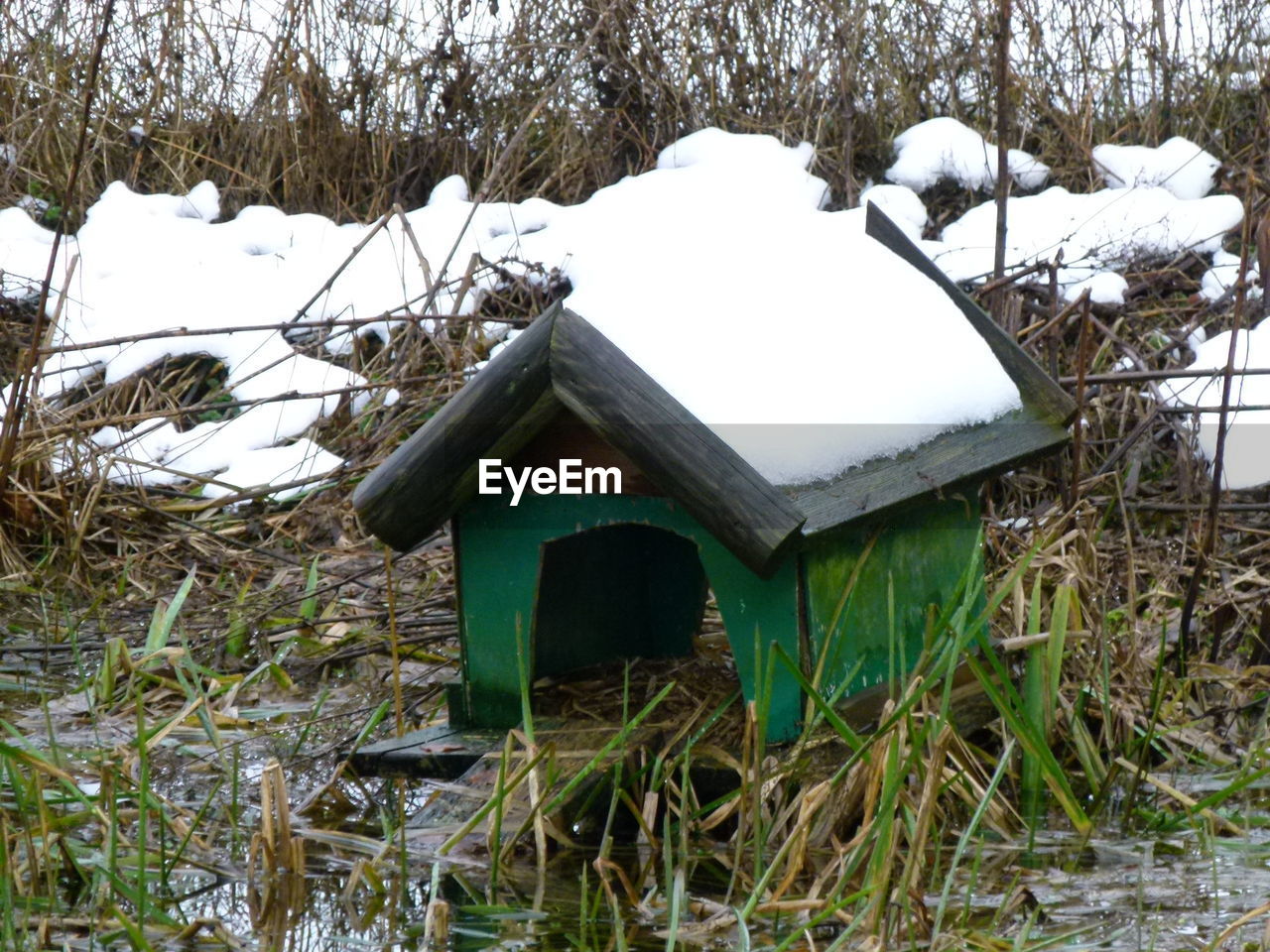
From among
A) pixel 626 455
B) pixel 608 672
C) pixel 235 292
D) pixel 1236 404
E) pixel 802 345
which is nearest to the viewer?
pixel 626 455

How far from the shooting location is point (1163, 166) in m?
5.75

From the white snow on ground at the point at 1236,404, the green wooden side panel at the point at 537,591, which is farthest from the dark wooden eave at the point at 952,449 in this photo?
the white snow on ground at the point at 1236,404

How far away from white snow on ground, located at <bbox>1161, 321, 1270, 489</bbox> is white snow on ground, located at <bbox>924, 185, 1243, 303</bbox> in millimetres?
509

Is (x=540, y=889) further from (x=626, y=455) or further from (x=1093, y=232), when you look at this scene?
(x=1093, y=232)

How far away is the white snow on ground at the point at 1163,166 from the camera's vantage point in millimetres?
5648

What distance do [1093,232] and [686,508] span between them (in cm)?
376

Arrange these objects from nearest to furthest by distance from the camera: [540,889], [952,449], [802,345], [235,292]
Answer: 1. [540,889]
2. [802,345]
3. [952,449]
4. [235,292]

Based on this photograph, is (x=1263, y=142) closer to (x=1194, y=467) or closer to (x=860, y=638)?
(x=1194, y=467)

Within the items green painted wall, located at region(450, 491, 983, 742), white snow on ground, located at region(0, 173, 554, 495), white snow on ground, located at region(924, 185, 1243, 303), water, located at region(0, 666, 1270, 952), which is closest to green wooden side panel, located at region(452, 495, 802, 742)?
green painted wall, located at region(450, 491, 983, 742)

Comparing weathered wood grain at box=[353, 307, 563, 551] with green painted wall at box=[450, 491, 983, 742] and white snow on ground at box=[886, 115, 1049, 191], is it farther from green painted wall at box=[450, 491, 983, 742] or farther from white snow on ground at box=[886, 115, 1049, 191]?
white snow on ground at box=[886, 115, 1049, 191]

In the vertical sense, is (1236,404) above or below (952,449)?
above

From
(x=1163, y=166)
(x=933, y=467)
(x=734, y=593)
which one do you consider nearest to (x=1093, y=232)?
(x=1163, y=166)

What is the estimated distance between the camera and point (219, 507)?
14.2ft

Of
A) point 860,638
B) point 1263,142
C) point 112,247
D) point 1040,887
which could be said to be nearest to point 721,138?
point 1263,142
